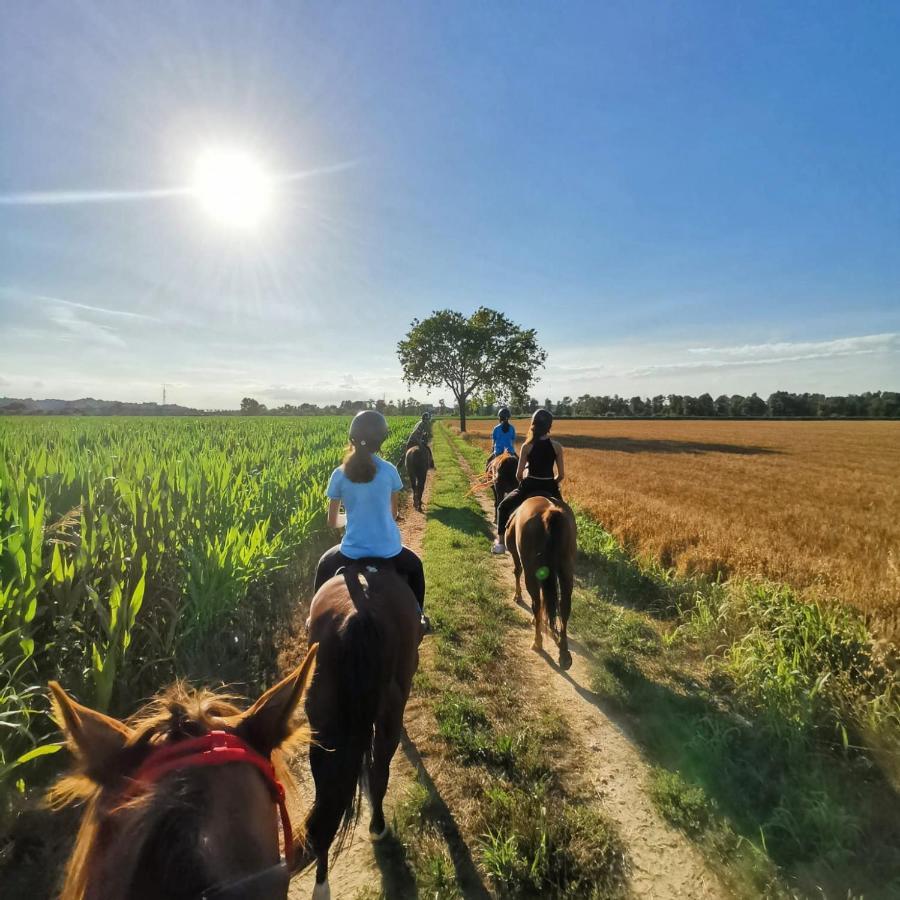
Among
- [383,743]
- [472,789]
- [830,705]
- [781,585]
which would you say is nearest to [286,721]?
[383,743]

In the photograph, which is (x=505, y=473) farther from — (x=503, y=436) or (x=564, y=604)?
(x=564, y=604)

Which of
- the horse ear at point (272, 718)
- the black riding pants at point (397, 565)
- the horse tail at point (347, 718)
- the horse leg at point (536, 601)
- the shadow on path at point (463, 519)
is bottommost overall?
the shadow on path at point (463, 519)

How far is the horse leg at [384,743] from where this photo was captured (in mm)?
2725

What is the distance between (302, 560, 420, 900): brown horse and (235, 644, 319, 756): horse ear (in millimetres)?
1114

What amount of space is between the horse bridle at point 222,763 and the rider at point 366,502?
2.21 m

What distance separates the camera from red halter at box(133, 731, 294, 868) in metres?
1.07

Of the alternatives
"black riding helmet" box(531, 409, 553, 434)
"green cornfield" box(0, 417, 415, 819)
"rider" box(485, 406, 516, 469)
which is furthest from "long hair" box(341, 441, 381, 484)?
"rider" box(485, 406, 516, 469)

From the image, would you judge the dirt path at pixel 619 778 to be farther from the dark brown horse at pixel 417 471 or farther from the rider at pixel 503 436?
the dark brown horse at pixel 417 471

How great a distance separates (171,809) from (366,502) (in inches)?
99.6

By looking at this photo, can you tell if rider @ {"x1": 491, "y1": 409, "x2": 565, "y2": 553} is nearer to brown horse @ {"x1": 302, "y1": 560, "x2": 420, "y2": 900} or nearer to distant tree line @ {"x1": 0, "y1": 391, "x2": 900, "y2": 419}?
brown horse @ {"x1": 302, "y1": 560, "x2": 420, "y2": 900}

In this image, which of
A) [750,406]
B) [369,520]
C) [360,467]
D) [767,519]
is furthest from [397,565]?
[750,406]

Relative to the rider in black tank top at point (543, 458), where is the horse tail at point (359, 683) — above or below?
below

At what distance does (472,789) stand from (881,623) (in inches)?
171

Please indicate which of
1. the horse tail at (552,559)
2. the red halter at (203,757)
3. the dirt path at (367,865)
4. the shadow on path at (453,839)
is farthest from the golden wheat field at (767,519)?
the red halter at (203,757)
